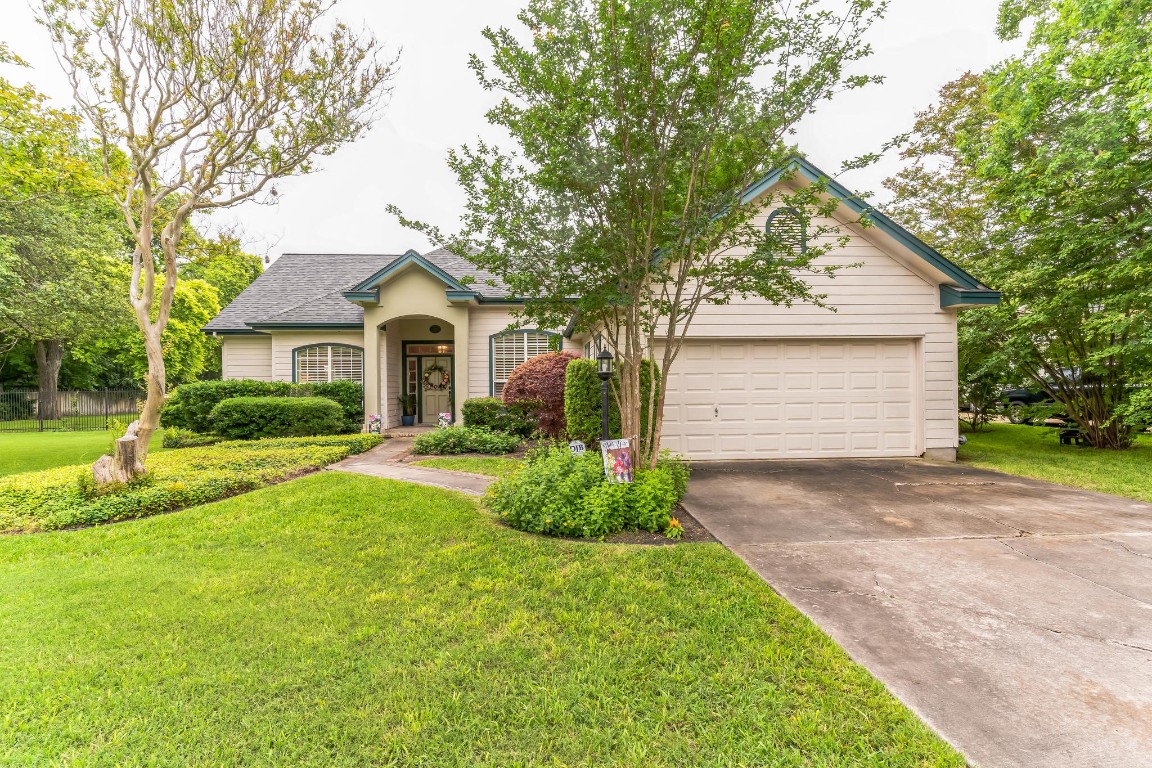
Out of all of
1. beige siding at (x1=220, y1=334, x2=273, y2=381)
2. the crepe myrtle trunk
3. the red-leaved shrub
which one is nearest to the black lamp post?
the red-leaved shrub

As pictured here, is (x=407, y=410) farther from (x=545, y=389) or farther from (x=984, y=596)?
(x=984, y=596)

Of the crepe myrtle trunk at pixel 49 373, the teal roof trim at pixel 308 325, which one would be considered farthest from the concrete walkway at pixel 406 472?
the crepe myrtle trunk at pixel 49 373

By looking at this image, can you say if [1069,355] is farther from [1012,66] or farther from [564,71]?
[564,71]

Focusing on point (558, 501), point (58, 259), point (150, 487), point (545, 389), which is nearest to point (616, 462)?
point (558, 501)

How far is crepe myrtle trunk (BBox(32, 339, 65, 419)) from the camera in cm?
2047

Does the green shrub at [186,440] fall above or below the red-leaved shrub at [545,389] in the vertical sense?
below

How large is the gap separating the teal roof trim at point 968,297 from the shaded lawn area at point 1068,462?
2996mm

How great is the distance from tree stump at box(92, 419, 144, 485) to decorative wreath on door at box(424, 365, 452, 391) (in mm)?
9043

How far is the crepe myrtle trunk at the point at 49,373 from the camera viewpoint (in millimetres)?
20469

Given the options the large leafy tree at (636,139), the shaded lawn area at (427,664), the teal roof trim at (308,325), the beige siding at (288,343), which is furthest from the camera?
the beige siding at (288,343)

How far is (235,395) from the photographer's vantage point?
12617 millimetres

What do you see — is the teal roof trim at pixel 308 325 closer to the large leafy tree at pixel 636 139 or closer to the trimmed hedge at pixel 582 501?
the large leafy tree at pixel 636 139

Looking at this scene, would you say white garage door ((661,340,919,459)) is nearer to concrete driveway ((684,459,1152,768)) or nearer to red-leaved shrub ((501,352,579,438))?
concrete driveway ((684,459,1152,768))

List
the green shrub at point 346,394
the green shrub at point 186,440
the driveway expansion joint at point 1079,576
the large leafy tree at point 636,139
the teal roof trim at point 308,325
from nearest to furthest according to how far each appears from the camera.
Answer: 1. the driveway expansion joint at point 1079,576
2. the large leafy tree at point 636,139
3. the green shrub at point 186,440
4. the green shrub at point 346,394
5. the teal roof trim at point 308,325
